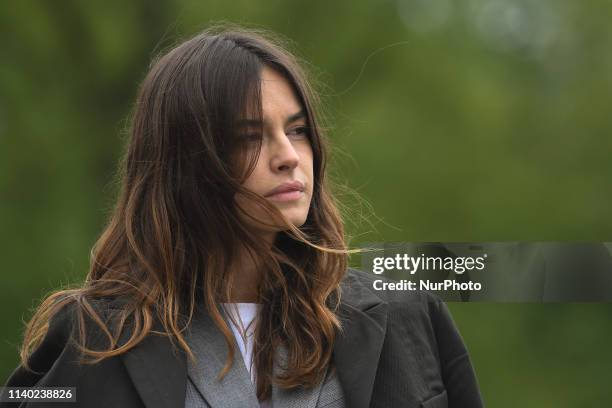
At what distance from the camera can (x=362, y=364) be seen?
4.15ft

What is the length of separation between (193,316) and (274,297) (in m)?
0.13

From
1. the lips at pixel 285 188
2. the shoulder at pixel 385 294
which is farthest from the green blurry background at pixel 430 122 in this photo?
the lips at pixel 285 188

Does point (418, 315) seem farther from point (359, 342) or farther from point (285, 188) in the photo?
point (285, 188)

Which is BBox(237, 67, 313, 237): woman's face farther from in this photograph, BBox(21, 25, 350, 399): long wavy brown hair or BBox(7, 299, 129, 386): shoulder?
BBox(7, 299, 129, 386): shoulder

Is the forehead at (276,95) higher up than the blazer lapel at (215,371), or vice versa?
the forehead at (276,95)

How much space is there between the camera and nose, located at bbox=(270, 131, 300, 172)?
124 cm

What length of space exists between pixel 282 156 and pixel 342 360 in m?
0.32

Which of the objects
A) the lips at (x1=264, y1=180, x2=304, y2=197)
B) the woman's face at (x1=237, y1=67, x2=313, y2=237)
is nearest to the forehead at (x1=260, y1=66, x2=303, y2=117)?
the woman's face at (x1=237, y1=67, x2=313, y2=237)


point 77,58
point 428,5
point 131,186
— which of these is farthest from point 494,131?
point 131,186

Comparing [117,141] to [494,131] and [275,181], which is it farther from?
[275,181]

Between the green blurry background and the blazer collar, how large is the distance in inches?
63.8

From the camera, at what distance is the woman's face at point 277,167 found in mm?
1245

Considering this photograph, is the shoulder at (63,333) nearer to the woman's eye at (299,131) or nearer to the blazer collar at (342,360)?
the blazer collar at (342,360)

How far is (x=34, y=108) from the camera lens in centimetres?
312
